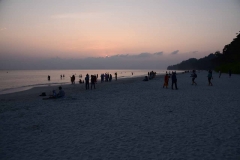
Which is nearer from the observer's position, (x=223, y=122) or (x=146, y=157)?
(x=146, y=157)

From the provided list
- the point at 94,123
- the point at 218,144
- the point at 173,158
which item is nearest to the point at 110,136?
the point at 94,123

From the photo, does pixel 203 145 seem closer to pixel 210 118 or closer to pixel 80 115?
pixel 210 118

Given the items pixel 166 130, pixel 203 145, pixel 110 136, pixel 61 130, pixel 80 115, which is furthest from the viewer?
pixel 80 115

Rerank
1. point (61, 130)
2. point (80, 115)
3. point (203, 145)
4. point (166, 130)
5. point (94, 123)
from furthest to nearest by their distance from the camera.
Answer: point (80, 115) → point (94, 123) → point (61, 130) → point (166, 130) → point (203, 145)

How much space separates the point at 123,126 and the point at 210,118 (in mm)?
3696

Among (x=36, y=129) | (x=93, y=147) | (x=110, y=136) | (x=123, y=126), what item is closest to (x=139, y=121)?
(x=123, y=126)

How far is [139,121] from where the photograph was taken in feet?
25.8

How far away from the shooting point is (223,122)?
7.28 meters

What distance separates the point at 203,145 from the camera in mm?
5246

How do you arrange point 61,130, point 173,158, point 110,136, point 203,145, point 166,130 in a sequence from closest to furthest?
1. point 173,158
2. point 203,145
3. point 110,136
4. point 166,130
5. point 61,130

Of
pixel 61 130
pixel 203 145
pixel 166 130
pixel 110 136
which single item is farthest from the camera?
pixel 61 130

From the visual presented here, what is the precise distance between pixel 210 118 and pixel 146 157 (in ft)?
14.8

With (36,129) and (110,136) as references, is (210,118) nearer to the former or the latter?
(110,136)

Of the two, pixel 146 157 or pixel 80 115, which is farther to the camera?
pixel 80 115
